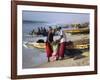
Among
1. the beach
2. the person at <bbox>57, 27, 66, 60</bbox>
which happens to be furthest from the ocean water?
the person at <bbox>57, 27, 66, 60</bbox>

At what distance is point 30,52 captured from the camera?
1853 mm

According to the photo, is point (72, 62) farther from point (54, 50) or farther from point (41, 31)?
point (41, 31)

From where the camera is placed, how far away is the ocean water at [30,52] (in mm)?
1833

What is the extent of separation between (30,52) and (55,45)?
9.5 inches

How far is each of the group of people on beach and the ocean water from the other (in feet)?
0.19

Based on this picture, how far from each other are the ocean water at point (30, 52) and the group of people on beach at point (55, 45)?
6 cm

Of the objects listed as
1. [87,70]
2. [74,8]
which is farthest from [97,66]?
[74,8]

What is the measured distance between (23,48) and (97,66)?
0.75 meters

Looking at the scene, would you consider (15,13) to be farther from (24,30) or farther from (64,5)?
(64,5)

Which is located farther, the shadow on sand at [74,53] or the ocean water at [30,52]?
the shadow on sand at [74,53]

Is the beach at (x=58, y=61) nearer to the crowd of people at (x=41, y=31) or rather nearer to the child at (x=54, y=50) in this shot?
the child at (x=54, y=50)

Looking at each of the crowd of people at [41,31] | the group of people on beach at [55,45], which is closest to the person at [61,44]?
the group of people on beach at [55,45]

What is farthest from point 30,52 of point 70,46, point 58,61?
point 70,46

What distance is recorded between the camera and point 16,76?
5.91 feet
